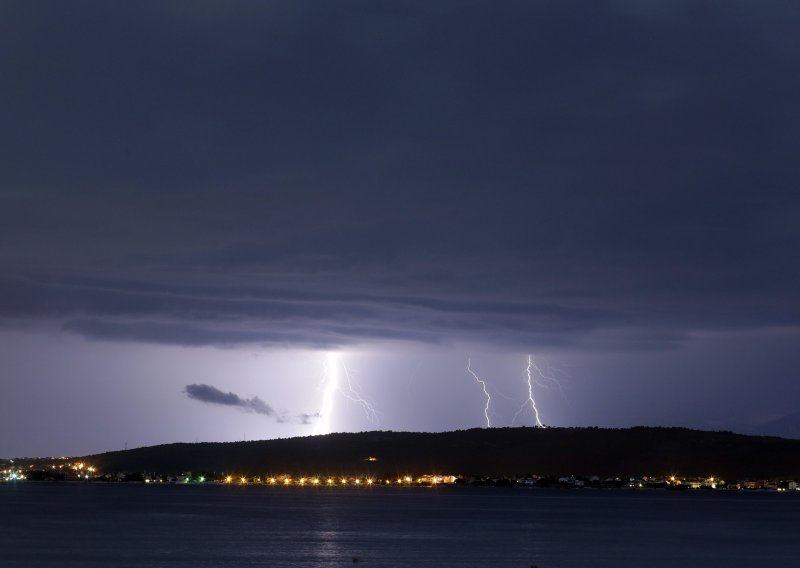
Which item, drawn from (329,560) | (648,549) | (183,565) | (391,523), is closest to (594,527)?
(391,523)

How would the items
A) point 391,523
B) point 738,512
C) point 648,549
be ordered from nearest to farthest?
→ point 648,549
point 391,523
point 738,512

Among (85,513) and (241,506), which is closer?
(85,513)

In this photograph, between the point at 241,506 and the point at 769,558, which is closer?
the point at 769,558

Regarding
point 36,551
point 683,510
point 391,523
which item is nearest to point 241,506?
point 391,523

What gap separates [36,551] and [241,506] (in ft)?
330

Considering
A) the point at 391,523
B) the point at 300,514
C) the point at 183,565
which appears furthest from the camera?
the point at 300,514

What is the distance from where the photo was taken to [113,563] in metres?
87.6

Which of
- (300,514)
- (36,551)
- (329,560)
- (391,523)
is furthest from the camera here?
(300,514)

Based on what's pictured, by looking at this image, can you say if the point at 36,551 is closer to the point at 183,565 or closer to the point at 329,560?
the point at 183,565

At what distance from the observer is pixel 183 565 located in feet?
279

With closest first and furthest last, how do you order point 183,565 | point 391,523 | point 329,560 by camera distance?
1. point 183,565
2. point 329,560
3. point 391,523

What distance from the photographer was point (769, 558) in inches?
3883

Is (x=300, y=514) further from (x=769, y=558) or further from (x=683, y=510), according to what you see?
(x=769, y=558)

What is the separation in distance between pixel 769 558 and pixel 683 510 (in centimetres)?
9603
